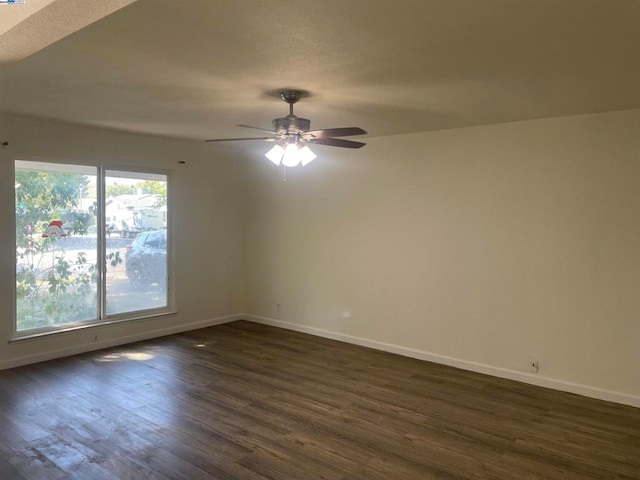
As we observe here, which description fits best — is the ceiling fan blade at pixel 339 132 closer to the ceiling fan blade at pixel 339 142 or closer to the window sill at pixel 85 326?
the ceiling fan blade at pixel 339 142

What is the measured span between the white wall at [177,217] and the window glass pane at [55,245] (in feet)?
0.46

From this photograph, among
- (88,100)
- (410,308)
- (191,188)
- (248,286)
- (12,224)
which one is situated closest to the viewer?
(88,100)

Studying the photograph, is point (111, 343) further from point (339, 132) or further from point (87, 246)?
point (339, 132)

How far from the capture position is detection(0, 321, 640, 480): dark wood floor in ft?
9.33

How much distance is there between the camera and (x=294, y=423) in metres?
3.45

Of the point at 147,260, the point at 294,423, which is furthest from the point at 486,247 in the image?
the point at 147,260

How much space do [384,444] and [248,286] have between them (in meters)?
4.09

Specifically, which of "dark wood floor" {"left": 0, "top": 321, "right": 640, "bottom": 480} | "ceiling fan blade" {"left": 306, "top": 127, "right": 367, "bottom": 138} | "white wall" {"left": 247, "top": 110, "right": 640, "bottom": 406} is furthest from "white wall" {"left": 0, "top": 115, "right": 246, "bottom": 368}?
"ceiling fan blade" {"left": 306, "top": 127, "right": 367, "bottom": 138}

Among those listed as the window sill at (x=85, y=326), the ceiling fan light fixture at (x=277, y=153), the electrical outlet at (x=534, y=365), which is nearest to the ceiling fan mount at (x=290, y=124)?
the ceiling fan light fixture at (x=277, y=153)

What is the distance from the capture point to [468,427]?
3.42m

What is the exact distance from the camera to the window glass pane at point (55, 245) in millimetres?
4680

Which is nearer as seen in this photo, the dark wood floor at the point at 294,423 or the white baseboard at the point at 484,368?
the dark wood floor at the point at 294,423

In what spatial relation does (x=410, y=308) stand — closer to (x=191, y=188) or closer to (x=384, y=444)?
(x=384, y=444)

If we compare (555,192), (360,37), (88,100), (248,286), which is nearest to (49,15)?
(360,37)
